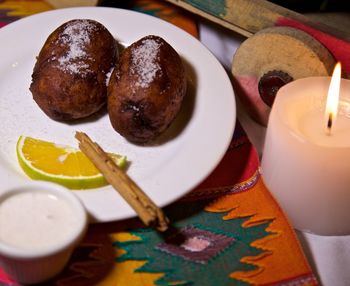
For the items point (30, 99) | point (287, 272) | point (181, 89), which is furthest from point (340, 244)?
point (30, 99)

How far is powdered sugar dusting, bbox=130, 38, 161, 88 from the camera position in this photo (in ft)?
3.19

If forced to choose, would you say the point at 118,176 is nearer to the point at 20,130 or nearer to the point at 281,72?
the point at 20,130

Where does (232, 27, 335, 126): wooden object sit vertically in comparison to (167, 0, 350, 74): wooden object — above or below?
below

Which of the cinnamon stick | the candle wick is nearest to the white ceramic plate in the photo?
the cinnamon stick

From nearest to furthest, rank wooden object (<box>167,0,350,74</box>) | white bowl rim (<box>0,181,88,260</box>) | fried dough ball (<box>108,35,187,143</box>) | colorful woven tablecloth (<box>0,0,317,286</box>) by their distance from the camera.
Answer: white bowl rim (<box>0,181,88,260</box>)
colorful woven tablecloth (<box>0,0,317,286</box>)
fried dough ball (<box>108,35,187,143</box>)
wooden object (<box>167,0,350,74</box>)

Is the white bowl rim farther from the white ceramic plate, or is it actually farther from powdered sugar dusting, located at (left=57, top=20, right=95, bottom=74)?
powdered sugar dusting, located at (left=57, top=20, right=95, bottom=74)

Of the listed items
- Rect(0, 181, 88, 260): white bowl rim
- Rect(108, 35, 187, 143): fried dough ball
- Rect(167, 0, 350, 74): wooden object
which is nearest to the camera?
Rect(0, 181, 88, 260): white bowl rim

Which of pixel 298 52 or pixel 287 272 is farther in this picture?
pixel 298 52

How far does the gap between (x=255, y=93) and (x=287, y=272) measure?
399 millimetres

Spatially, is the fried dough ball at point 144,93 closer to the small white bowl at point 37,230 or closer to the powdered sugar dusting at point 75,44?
the powdered sugar dusting at point 75,44

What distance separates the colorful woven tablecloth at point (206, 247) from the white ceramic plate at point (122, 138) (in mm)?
64

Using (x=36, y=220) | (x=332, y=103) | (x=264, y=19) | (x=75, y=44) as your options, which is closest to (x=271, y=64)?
(x=264, y=19)

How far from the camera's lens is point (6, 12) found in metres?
1.37

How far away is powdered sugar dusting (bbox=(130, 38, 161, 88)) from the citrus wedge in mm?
132
